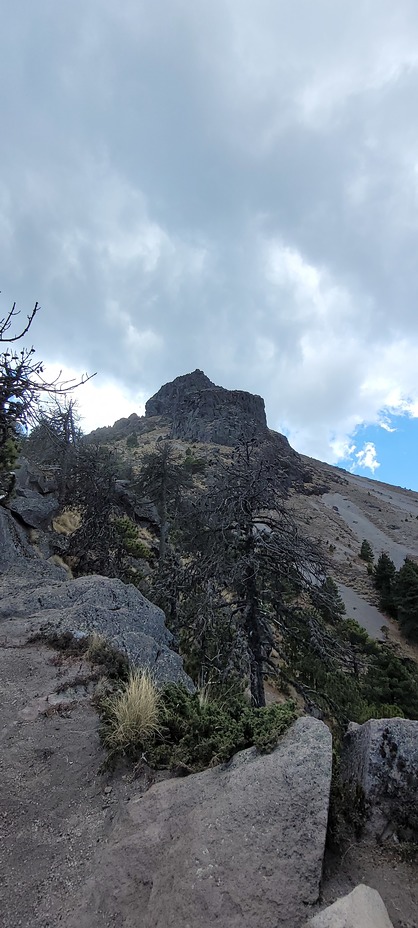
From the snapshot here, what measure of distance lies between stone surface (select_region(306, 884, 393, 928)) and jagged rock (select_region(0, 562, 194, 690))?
510 centimetres

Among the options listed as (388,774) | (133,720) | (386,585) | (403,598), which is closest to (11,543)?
(133,720)

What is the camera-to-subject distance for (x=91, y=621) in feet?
27.7

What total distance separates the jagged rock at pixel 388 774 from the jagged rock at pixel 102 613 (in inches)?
168

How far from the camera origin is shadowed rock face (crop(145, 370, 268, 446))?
9875mm

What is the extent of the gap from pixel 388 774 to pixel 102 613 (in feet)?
21.8

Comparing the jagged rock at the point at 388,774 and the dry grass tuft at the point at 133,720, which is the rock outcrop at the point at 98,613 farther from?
the jagged rock at the point at 388,774

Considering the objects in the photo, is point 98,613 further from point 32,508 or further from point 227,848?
point 32,508

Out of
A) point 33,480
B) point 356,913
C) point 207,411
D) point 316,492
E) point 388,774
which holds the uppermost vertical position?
point 207,411

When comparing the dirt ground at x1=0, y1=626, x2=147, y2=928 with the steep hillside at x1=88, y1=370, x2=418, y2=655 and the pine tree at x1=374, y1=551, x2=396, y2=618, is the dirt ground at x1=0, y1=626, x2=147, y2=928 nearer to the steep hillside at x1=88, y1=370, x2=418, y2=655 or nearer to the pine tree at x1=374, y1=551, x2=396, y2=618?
the steep hillside at x1=88, y1=370, x2=418, y2=655

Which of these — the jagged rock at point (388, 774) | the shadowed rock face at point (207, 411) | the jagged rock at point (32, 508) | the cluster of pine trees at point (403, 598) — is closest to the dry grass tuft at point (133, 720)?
the jagged rock at point (388, 774)

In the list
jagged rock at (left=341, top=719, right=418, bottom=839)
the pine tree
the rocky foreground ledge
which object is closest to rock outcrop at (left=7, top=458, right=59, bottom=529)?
the rocky foreground ledge

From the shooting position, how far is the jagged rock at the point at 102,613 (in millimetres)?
7863

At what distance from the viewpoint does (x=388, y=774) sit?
329cm

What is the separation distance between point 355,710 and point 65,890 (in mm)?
12804
